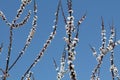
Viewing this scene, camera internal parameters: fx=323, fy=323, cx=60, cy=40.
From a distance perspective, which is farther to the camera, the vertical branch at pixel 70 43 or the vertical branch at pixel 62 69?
the vertical branch at pixel 62 69

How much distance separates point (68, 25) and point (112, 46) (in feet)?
5.50

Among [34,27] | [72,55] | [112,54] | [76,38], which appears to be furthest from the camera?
[34,27]

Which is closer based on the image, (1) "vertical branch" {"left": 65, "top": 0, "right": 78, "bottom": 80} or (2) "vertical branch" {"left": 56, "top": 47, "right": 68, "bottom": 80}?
(1) "vertical branch" {"left": 65, "top": 0, "right": 78, "bottom": 80}

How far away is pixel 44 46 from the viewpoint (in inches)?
289

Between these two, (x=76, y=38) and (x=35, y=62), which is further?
(x=35, y=62)

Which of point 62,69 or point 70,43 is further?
point 62,69

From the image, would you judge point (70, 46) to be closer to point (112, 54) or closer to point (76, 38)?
point (76, 38)

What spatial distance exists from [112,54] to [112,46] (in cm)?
19

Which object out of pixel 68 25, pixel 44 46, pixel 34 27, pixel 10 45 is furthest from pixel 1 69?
pixel 68 25

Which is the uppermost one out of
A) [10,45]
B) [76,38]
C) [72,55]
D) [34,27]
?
[34,27]

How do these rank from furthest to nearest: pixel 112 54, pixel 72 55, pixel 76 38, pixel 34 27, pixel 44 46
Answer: pixel 34 27 → pixel 44 46 → pixel 112 54 → pixel 76 38 → pixel 72 55

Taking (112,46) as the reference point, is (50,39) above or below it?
above

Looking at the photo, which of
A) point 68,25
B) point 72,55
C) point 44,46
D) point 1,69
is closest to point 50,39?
point 44,46

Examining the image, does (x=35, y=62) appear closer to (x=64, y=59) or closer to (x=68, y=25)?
(x=64, y=59)
